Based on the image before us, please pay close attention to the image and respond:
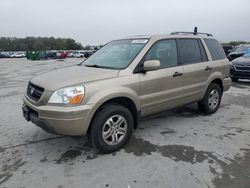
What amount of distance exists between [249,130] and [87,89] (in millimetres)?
3246

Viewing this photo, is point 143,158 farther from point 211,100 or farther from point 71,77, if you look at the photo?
point 211,100

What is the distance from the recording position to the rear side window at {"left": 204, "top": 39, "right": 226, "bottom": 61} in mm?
5684

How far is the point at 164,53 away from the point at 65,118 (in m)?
2.24

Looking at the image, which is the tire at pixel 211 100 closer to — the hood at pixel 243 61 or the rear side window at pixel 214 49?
the rear side window at pixel 214 49

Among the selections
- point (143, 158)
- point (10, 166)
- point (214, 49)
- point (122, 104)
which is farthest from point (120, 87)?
point (214, 49)

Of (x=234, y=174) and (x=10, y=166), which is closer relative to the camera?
(x=234, y=174)

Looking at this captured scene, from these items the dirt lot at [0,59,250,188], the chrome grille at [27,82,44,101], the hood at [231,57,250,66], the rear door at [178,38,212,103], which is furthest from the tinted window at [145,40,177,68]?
the hood at [231,57,250,66]

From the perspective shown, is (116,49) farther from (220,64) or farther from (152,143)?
(220,64)

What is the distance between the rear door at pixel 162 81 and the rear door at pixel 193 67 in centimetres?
19

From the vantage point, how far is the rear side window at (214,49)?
5684 mm

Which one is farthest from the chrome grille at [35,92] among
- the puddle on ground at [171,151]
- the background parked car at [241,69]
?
the background parked car at [241,69]

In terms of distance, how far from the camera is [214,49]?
584 cm

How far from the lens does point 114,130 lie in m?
3.85

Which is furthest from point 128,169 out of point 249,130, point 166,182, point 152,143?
point 249,130
